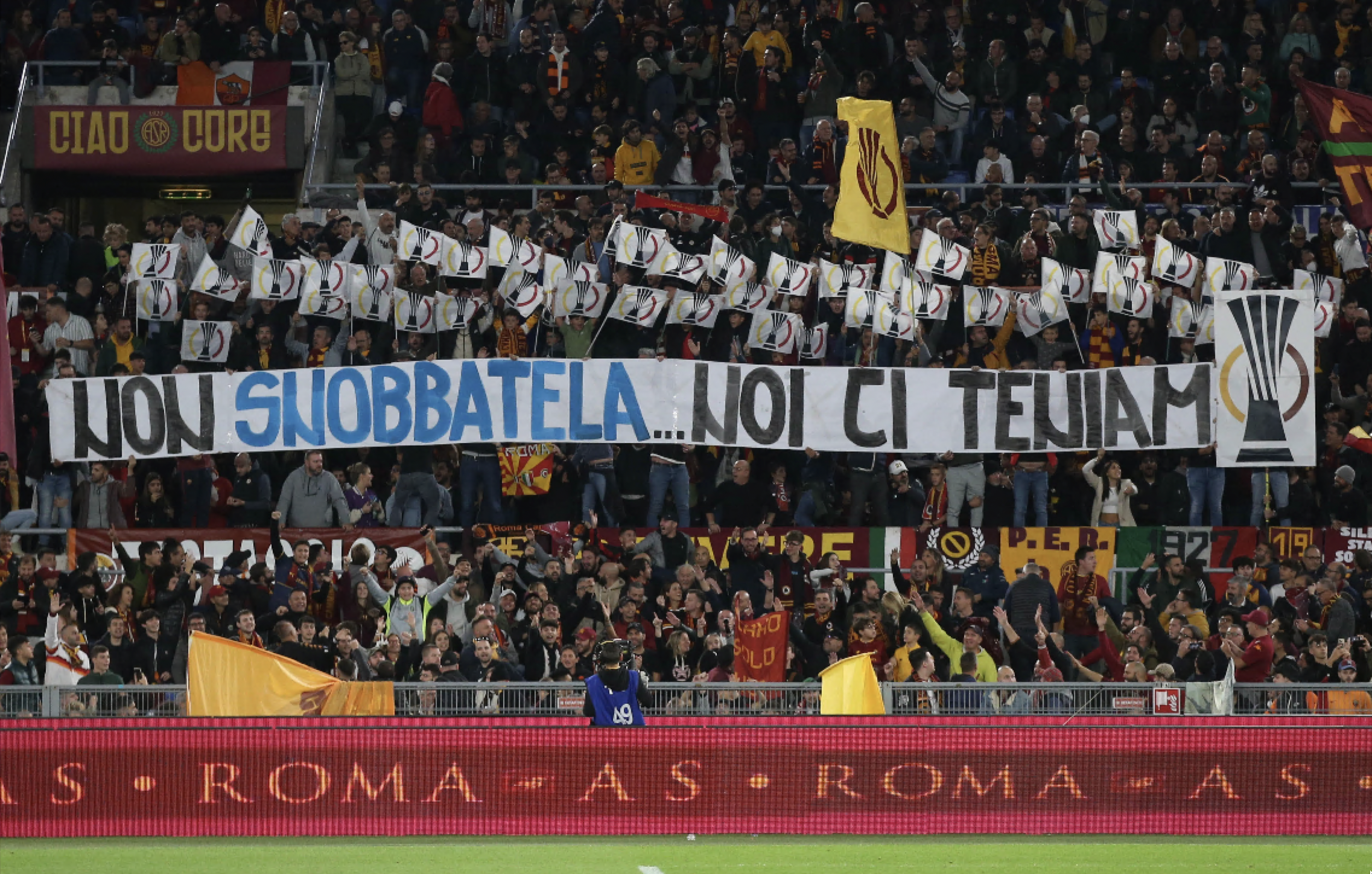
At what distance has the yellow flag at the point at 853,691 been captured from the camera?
15416 mm

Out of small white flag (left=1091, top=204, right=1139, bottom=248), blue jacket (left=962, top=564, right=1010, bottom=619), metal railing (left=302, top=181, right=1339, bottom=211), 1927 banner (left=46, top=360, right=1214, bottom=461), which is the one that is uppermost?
metal railing (left=302, top=181, right=1339, bottom=211)

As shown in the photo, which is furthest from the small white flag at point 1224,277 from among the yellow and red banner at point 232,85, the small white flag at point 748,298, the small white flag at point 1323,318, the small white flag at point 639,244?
the yellow and red banner at point 232,85

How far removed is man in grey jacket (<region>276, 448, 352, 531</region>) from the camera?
794 inches

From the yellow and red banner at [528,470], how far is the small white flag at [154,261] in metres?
4.25

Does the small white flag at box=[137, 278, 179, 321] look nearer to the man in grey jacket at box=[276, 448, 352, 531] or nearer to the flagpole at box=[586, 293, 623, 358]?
the man in grey jacket at box=[276, 448, 352, 531]

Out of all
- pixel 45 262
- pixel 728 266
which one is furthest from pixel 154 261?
pixel 728 266

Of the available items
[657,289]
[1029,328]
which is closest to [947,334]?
[1029,328]

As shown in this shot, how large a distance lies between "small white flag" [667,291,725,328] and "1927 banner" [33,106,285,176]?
7172 mm

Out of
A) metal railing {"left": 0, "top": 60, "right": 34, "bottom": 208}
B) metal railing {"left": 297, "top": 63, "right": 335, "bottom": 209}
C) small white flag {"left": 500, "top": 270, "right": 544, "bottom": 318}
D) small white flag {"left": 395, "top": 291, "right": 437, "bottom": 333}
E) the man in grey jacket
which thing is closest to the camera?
the man in grey jacket

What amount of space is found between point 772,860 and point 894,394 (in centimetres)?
817

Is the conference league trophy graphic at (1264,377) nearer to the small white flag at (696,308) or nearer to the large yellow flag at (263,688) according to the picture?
the small white flag at (696,308)

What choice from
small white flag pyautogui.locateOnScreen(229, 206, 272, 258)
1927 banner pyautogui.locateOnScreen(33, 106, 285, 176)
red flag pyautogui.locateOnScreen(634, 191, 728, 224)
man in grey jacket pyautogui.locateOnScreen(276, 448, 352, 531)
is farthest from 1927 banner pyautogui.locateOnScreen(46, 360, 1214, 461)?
1927 banner pyautogui.locateOnScreen(33, 106, 285, 176)

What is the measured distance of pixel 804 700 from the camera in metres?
15.9

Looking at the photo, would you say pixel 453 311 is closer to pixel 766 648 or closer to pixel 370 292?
pixel 370 292
